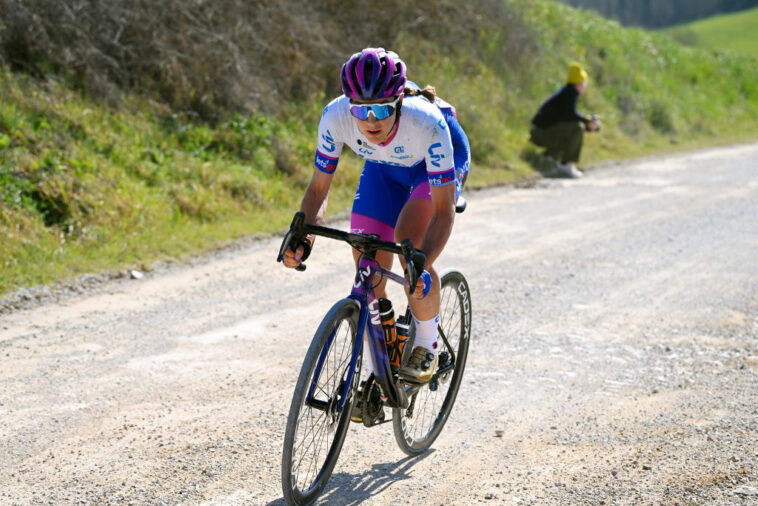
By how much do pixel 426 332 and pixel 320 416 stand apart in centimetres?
83

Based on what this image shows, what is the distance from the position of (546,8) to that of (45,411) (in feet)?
72.5

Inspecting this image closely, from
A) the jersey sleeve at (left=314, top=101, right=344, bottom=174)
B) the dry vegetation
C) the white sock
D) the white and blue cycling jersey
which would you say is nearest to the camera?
the white and blue cycling jersey

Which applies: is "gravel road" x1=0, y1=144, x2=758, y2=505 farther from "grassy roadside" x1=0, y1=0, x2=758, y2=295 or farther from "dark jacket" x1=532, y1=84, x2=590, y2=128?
"dark jacket" x1=532, y1=84, x2=590, y2=128

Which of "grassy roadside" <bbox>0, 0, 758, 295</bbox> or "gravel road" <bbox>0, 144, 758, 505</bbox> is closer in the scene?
"gravel road" <bbox>0, 144, 758, 505</bbox>

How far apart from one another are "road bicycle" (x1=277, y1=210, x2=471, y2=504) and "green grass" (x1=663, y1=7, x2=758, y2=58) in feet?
142

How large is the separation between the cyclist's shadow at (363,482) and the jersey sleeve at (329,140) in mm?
1657

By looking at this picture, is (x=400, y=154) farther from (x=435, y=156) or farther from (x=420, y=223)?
(x=420, y=223)

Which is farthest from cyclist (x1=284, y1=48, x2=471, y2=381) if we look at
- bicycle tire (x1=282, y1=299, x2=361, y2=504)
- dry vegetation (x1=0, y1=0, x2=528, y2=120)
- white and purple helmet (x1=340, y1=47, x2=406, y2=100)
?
dry vegetation (x1=0, y1=0, x2=528, y2=120)

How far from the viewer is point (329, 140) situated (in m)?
4.25

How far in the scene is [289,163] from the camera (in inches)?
477

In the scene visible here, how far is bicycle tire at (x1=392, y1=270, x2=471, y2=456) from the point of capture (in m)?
4.73

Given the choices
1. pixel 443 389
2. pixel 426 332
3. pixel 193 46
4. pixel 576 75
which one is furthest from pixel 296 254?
pixel 576 75

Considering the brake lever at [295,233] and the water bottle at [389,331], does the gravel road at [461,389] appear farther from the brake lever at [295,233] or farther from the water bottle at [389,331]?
the brake lever at [295,233]

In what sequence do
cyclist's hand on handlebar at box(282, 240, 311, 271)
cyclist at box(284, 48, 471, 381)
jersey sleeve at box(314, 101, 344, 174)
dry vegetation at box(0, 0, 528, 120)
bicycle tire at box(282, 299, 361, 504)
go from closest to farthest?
bicycle tire at box(282, 299, 361, 504)
cyclist at box(284, 48, 471, 381)
cyclist's hand on handlebar at box(282, 240, 311, 271)
jersey sleeve at box(314, 101, 344, 174)
dry vegetation at box(0, 0, 528, 120)
